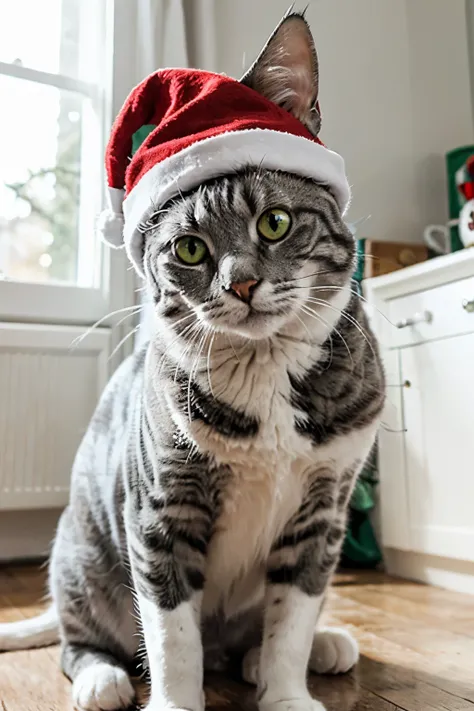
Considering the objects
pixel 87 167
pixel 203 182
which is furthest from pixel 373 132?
pixel 203 182

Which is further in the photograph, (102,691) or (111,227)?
(111,227)

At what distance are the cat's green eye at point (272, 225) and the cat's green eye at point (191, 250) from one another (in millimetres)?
74

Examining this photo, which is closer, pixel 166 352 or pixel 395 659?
pixel 166 352

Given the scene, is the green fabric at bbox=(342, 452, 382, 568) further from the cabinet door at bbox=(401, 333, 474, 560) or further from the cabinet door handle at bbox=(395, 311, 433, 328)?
the cabinet door handle at bbox=(395, 311, 433, 328)

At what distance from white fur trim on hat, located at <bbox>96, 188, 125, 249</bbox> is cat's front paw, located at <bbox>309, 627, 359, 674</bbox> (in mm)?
711

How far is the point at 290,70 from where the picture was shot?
940mm

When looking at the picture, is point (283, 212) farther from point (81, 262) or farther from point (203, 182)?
point (81, 262)

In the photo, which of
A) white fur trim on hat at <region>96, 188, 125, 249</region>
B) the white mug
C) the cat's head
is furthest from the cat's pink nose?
the white mug

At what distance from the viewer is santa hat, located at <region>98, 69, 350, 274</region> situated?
2.84 feet

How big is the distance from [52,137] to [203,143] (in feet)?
6.05

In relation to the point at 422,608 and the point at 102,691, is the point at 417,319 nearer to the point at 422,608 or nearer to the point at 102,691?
the point at 422,608

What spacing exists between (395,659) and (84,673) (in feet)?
1.70

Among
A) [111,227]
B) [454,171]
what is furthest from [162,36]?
[111,227]

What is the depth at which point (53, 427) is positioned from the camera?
226 centimetres
